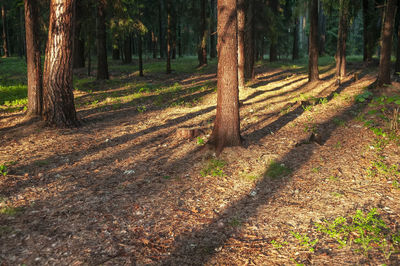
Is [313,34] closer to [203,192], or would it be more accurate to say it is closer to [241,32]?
[241,32]

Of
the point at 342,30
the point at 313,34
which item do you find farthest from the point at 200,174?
the point at 342,30

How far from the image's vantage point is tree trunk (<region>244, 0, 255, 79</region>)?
16703 mm

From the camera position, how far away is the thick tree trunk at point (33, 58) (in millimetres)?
9851

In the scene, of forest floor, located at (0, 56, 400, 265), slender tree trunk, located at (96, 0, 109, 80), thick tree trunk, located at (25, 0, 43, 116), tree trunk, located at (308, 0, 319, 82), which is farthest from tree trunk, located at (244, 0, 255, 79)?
thick tree trunk, located at (25, 0, 43, 116)

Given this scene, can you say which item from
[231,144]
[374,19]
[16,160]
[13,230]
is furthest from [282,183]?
[374,19]

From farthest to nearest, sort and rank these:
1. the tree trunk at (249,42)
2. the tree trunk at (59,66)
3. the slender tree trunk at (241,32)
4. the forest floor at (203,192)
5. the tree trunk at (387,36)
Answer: the tree trunk at (249,42) < the slender tree trunk at (241,32) < the tree trunk at (387,36) < the tree trunk at (59,66) < the forest floor at (203,192)

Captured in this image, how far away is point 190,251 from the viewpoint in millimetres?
4180

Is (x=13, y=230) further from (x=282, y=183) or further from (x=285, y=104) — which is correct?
(x=285, y=104)

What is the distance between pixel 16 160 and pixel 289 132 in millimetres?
7135

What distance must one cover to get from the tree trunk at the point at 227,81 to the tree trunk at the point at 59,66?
5.13m

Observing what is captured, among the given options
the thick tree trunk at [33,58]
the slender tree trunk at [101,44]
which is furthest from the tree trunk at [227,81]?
the slender tree trunk at [101,44]

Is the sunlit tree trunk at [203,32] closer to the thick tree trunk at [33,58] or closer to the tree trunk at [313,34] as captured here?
the tree trunk at [313,34]

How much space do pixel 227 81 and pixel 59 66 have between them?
18.3ft

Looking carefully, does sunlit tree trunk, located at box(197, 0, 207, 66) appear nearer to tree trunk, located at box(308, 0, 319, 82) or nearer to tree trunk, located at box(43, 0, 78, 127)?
tree trunk, located at box(308, 0, 319, 82)
